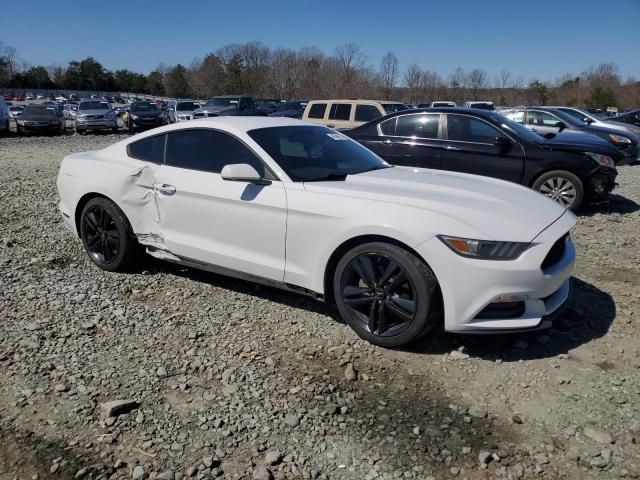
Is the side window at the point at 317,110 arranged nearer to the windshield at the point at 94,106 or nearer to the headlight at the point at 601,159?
the headlight at the point at 601,159

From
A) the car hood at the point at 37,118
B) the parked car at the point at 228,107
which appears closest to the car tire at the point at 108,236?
the parked car at the point at 228,107

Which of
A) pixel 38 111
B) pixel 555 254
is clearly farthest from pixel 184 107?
pixel 555 254

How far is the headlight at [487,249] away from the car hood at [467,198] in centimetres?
4

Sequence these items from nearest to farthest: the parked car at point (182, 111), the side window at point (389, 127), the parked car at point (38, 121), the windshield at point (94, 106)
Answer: the side window at point (389, 127) < the parked car at point (38, 121) < the windshield at point (94, 106) < the parked car at point (182, 111)

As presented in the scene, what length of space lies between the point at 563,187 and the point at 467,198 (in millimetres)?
4594

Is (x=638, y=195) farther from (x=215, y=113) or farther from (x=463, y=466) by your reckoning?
(x=215, y=113)

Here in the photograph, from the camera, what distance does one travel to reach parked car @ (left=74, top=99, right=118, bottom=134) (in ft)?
77.3

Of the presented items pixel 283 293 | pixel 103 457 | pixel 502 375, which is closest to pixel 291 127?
pixel 283 293

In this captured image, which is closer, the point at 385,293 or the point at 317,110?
the point at 385,293

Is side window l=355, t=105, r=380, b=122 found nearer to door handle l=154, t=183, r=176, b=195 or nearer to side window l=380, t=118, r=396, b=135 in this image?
side window l=380, t=118, r=396, b=135

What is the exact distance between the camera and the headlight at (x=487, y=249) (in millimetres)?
3131

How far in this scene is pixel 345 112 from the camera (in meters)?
12.8

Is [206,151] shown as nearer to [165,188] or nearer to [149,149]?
[165,188]

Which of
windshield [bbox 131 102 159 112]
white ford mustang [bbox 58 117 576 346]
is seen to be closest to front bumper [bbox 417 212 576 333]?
white ford mustang [bbox 58 117 576 346]
